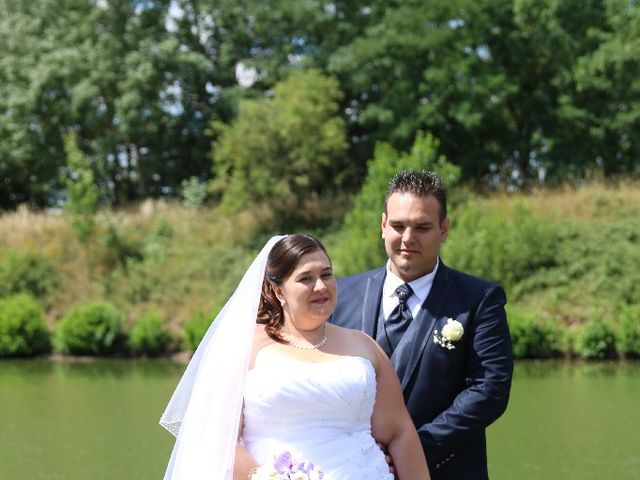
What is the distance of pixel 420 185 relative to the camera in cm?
390

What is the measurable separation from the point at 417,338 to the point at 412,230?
0.43 meters

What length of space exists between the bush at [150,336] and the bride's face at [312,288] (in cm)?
1836

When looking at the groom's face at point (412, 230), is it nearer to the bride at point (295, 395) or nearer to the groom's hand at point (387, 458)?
the bride at point (295, 395)

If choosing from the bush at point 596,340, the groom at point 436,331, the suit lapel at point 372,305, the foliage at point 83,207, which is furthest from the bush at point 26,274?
the groom at point 436,331

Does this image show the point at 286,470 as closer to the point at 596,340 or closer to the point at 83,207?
the point at 596,340

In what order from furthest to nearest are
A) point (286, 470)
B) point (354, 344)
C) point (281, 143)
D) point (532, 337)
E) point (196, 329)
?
point (281, 143)
point (196, 329)
point (532, 337)
point (354, 344)
point (286, 470)

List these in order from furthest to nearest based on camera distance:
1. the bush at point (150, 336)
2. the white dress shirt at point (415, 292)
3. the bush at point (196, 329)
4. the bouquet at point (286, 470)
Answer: the bush at point (150, 336)
the bush at point (196, 329)
the white dress shirt at point (415, 292)
the bouquet at point (286, 470)

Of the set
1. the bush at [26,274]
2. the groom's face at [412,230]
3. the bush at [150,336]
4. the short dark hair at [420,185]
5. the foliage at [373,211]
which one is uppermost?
the short dark hair at [420,185]

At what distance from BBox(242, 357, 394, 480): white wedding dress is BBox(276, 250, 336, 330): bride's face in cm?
18

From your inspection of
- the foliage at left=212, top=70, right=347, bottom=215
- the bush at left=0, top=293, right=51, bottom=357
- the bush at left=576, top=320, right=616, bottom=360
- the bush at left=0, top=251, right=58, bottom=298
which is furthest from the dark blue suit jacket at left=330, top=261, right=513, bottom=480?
the foliage at left=212, top=70, right=347, bottom=215

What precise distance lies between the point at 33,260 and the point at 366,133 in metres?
11.6

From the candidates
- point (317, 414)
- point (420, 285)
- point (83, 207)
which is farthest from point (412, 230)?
point (83, 207)

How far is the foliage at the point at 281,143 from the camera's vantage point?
26.5 m

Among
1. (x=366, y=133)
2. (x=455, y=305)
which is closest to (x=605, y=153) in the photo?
(x=366, y=133)
